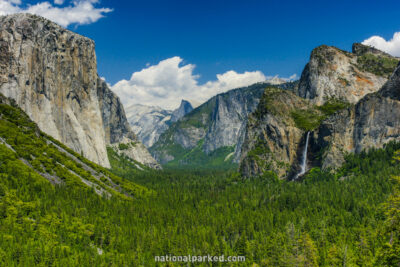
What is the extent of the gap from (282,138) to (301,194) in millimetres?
67567

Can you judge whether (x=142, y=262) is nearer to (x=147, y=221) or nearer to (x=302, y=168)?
(x=147, y=221)

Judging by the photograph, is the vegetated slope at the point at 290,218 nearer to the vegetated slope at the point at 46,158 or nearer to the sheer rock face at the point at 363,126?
the sheer rock face at the point at 363,126

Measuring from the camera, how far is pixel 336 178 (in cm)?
15725

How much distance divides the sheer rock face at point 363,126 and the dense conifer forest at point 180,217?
9.39 metres

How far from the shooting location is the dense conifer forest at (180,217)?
6756 centimetres

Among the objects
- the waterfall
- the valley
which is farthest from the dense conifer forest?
the waterfall

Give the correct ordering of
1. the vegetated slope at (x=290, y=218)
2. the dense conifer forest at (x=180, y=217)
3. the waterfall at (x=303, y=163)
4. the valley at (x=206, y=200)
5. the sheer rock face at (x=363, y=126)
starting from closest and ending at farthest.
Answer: the dense conifer forest at (x=180, y=217) → the valley at (x=206, y=200) → the vegetated slope at (x=290, y=218) → the sheer rock face at (x=363, y=126) → the waterfall at (x=303, y=163)

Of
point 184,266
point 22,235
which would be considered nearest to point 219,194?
point 184,266

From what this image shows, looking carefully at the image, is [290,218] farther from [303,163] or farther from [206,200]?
[303,163]

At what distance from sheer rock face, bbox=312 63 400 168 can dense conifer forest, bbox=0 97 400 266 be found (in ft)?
30.8

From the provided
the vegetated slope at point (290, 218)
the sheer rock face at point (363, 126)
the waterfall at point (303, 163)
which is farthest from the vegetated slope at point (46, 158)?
the sheer rock face at point (363, 126)

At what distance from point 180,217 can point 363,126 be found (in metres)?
122

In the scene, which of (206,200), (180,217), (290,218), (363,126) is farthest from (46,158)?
(363,126)

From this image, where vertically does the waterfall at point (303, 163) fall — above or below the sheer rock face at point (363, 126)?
below
